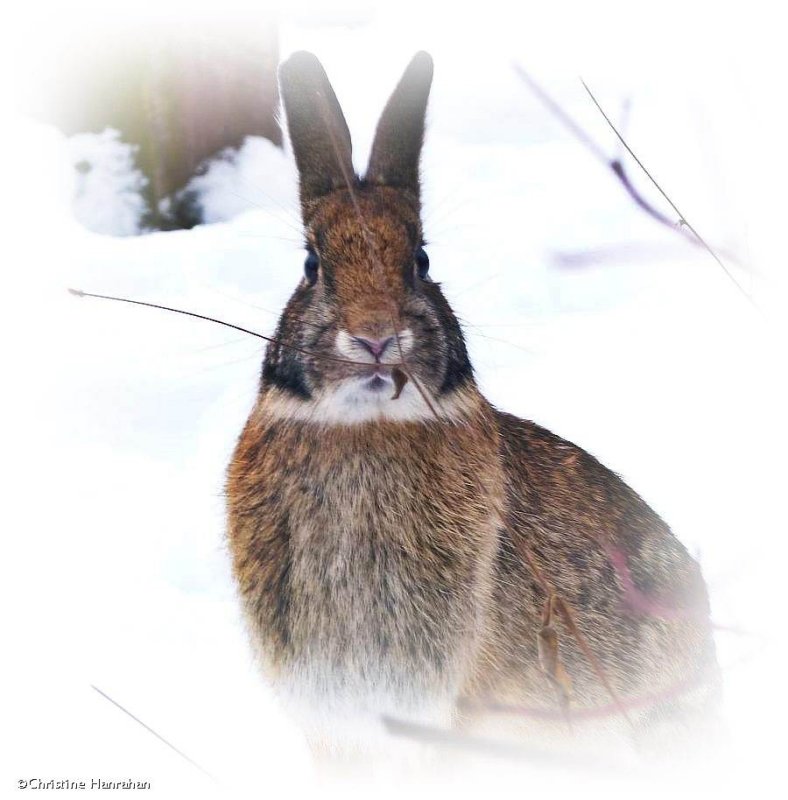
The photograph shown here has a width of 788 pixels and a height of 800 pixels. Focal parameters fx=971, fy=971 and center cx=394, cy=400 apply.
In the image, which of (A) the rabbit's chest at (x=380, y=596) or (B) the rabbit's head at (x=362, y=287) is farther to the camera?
(A) the rabbit's chest at (x=380, y=596)

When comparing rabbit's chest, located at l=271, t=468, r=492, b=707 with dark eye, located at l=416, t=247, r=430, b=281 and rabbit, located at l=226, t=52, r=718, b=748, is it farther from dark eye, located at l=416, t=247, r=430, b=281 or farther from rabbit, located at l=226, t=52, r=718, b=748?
dark eye, located at l=416, t=247, r=430, b=281

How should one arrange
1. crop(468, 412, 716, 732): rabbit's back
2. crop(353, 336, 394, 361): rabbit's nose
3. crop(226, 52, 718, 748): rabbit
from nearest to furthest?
1. crop(353, 336, 394, 361): rabbit's nose
2. crop(226, 52, 718, 748): rabbit
3. crop(468, 412, 716, 732): rabbit's back

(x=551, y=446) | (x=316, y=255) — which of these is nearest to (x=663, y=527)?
(x=551, y=446)

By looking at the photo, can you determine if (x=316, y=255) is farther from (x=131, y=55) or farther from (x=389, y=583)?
(x=131, y=55)

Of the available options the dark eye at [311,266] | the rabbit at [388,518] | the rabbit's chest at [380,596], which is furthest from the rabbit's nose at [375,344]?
the rabbit's chest at [380,596]

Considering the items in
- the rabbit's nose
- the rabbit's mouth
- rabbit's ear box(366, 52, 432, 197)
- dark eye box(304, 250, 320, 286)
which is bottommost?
the rabbit's mouth

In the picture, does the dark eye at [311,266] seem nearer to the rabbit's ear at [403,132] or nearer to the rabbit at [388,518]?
the rabbit at [388,518]

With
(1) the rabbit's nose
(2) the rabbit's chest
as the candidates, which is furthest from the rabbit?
(1) the rabbit's nose
